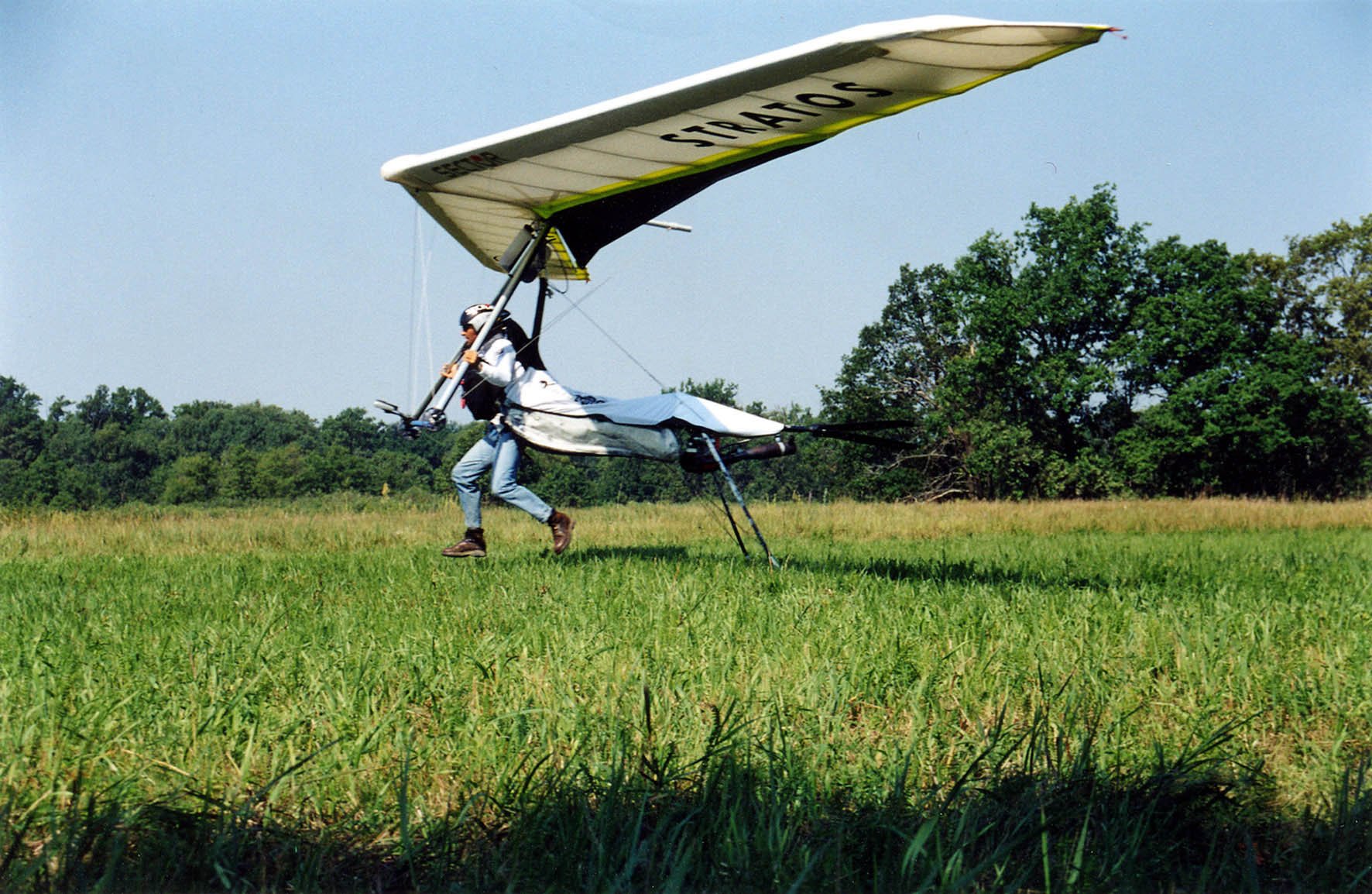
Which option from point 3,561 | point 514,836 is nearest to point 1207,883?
point 514,836

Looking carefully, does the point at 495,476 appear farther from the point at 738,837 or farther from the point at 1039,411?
the point at 1039,411

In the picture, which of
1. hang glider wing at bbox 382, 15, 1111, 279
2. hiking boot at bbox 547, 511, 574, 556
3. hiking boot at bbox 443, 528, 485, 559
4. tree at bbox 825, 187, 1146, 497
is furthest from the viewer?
tree at bbox 825, 187, 1146, 497

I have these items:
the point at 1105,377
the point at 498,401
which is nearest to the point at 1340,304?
the point at 1105,377

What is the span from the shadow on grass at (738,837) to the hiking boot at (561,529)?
16.9 feet

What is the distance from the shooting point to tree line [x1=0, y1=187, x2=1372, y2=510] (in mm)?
38281

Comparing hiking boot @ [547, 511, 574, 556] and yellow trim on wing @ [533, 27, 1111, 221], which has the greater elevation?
yellow trim on wing @ [533, 27, 1111, 221]

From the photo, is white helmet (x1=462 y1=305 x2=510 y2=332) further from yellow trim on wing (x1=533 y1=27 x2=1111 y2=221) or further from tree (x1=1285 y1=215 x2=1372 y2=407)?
tree (x1=1285 y1=215 x2=1372 y2=407)

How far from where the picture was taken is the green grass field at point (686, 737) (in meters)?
1.79

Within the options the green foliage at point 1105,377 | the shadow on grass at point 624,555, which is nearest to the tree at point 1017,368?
the green foliage at point 1105,377

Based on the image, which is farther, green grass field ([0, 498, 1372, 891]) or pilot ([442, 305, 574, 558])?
pilot ([442, 305, 574, 558])

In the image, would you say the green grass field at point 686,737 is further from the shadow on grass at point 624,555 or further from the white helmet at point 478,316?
the white helmet at point 478,316

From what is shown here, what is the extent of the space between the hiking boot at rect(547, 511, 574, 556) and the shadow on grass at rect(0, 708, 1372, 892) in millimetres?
5142

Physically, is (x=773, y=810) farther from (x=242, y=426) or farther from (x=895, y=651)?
(x=242, y=426)

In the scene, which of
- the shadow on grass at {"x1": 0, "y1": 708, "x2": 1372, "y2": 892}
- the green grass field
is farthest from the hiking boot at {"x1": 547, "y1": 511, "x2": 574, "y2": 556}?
the shadow on grass at {"x1": 0, "y1": 708, "x2": 1372, "y2": 892}
